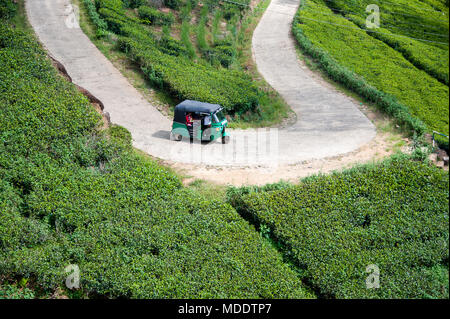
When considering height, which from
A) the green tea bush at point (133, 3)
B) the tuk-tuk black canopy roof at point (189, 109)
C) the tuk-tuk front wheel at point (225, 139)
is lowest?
the tuk-tuk front wheel at point (225, 139)

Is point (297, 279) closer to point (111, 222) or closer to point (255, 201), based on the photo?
point (255, 201)

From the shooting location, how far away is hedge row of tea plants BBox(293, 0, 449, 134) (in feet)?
76.2

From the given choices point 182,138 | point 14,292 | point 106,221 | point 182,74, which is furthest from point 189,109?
point 14,292

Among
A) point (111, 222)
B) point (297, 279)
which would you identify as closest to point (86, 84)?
point (111, 222)

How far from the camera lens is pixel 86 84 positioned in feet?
79.7

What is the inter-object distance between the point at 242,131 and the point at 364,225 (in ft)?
28.5

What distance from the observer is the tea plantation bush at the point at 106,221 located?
39.2ft

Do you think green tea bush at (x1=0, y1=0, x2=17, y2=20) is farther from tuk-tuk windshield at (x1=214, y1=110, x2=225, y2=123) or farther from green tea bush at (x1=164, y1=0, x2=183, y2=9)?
tuk-tuk windshield at (x1=214, y1=110, x2=225, y2=123)

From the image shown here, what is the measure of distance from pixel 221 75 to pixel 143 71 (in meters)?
4.25

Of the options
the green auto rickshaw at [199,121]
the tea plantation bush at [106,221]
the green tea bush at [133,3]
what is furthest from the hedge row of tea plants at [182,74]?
the tea plantation bush at [106,221]

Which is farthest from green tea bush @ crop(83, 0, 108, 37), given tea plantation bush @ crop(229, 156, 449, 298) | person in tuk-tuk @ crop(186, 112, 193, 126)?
tea plantation bush @ crop(229, 156, 449, 298)

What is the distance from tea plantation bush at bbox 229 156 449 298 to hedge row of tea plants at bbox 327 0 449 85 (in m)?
13.5

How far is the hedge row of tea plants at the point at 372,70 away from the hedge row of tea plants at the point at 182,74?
5.98 m

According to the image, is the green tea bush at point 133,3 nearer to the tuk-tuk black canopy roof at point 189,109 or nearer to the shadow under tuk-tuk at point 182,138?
the shadow under tuk-tuk at point 182,138
